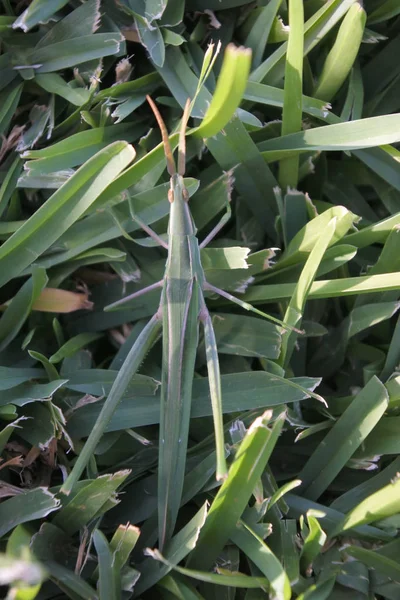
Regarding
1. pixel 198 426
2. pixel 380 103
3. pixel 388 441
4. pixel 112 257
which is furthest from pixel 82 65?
pixel 388 441

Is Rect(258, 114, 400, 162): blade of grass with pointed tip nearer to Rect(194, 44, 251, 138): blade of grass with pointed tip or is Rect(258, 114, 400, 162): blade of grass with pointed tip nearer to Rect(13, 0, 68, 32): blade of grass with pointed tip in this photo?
Rect(194, 44, 251, 138): blade of grass with pointed tip

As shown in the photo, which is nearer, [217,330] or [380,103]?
[217,330]

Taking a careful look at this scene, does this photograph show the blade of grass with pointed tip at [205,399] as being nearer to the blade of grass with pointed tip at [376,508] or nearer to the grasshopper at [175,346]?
the grasshopper at [175,346]

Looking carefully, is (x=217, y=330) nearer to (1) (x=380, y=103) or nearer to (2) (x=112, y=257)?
(2) (x=112, y=257)

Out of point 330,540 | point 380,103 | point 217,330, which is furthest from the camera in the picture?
point 380,103

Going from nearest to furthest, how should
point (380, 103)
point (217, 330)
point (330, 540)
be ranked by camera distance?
point (330, 540) < point (217, 330) < point (380, 103)

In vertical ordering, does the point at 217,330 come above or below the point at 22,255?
below

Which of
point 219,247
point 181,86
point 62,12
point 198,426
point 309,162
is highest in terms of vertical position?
point 62,12
